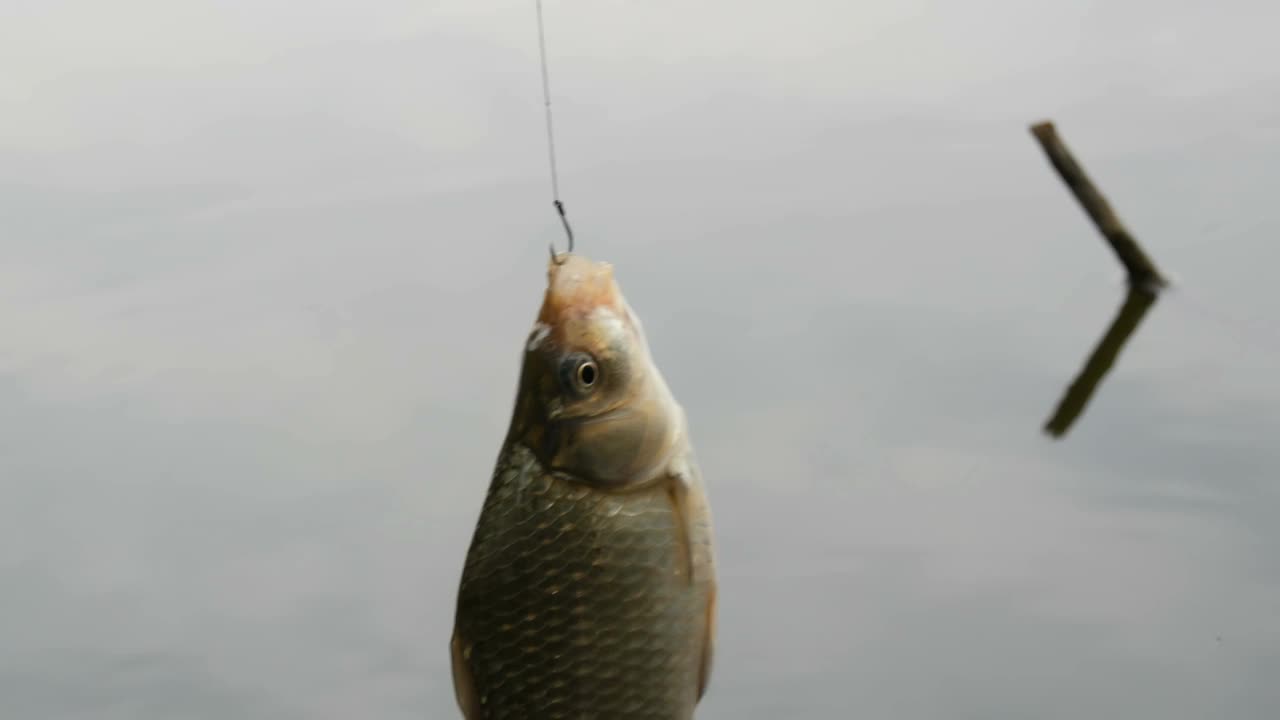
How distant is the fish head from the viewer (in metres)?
2.50

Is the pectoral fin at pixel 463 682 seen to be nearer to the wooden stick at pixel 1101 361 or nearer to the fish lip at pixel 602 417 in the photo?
the fish lip at pixel 602 417

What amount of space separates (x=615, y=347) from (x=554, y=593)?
363 mm

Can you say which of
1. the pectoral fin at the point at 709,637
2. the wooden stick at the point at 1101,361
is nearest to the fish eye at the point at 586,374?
the pectoral fin at the point at 709,637

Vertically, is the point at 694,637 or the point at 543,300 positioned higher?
the point at 543,300

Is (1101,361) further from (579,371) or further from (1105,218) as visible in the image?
(579,371)

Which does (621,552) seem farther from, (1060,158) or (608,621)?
(1060,158)

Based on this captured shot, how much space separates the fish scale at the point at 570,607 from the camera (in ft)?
8.14

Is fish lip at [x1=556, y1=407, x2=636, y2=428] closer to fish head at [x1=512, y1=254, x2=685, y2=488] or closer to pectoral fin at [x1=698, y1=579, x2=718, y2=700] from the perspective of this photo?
fish head at [x1=512, y1=254, x2=685, y2=488]

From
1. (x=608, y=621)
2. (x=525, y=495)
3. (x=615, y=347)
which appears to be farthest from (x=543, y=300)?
(x=608, y=621)

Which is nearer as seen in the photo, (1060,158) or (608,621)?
(608,621)

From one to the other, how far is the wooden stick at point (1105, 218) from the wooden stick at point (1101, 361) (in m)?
0.04

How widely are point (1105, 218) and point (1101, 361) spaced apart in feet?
1.11

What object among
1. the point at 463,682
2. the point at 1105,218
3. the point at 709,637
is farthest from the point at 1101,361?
the point at 463,682

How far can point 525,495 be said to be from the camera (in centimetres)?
251
